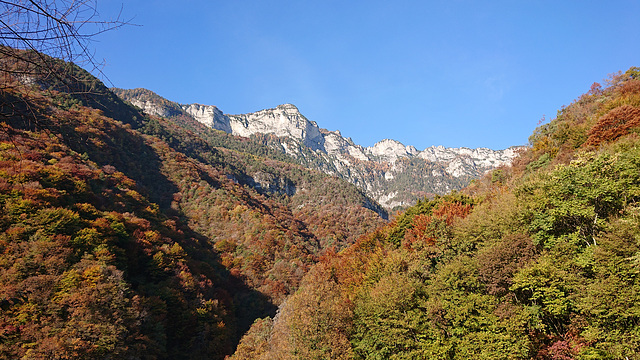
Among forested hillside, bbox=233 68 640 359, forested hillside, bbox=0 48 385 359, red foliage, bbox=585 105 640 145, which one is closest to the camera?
forested hillside, bbox=0 48 385 359

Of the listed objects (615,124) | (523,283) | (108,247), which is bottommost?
(523,283)

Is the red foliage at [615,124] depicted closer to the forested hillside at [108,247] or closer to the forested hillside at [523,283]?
Result: the forested hillside at [523,283]

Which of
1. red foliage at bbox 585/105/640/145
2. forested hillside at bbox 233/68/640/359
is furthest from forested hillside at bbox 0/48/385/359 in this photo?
red foliage at bbox 585/105/640/145

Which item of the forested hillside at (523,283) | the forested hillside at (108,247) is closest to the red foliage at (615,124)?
the forested hillside at (523,283)

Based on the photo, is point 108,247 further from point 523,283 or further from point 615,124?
point 615,124

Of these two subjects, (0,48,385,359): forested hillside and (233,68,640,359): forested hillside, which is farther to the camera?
(233,68,640,359): forested hillside

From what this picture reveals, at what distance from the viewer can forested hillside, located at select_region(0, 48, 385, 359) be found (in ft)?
39.4

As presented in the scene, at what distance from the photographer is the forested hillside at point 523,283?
50.6 ft

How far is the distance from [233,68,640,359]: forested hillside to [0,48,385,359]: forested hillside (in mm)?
15641

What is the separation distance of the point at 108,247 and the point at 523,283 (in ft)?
146

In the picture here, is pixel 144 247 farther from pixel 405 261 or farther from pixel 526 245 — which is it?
pixel 526 245

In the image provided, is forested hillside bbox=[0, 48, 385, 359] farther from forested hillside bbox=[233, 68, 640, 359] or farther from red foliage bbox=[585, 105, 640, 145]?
red foliage bbox=[585, 105, 640, 145]

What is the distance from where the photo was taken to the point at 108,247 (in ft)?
121

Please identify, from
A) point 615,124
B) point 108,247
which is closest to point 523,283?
point 615,124
